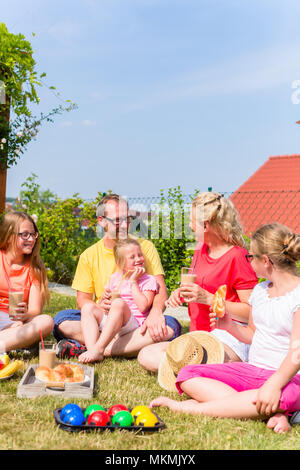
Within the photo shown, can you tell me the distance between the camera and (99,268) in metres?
4.64

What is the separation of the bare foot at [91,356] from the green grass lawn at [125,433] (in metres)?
0.68

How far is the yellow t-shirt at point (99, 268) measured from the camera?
4.60 metres

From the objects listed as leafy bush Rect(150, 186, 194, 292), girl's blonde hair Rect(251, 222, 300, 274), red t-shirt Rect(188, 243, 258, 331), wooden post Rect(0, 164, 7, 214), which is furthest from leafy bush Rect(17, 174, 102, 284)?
girl's blonde hair Rect(251, 222, 300, 274)

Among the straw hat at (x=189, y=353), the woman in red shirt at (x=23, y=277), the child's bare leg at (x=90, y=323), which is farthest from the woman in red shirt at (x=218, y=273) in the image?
the woman in red shirt at (x=23, y=277)

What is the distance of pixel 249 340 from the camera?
346cm

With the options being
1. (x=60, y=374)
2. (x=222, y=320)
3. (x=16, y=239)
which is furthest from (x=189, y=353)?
(x=16, y=239)

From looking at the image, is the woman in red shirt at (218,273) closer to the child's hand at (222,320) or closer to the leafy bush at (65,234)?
the child's hand at (222,320)

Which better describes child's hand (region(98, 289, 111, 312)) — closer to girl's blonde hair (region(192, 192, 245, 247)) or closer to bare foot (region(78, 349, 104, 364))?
bare foot (region(78, 349, 104, 364))

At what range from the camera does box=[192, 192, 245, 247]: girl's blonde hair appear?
3773 millimetres

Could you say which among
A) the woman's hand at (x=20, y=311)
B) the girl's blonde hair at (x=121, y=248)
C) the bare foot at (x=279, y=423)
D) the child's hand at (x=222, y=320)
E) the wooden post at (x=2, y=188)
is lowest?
the bare foot at (x=279, y=423)

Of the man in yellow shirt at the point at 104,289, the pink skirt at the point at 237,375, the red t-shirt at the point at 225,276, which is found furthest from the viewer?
the man in yellow shirt at the point at 104,289
